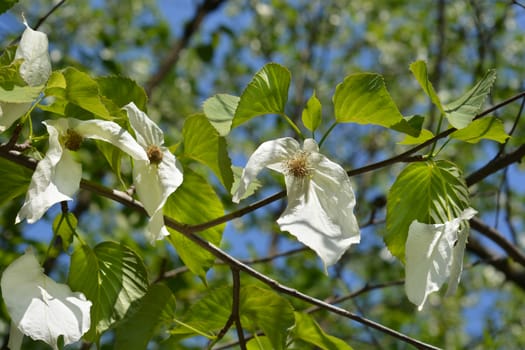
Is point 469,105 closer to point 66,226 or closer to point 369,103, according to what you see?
point 369,103

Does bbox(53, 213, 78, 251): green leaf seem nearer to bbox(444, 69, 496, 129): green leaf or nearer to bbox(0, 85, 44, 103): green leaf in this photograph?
bbox(0, 85, 44, 103): green leaf

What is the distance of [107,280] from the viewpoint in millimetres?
650

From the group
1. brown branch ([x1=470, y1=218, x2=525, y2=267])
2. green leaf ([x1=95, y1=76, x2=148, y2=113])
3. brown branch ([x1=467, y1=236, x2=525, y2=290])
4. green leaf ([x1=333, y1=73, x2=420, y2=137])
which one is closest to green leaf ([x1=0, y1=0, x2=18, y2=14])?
green leaf ([x1=95, y1=76, x2=148, y2=113])

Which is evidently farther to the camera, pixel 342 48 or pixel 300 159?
pixel 342 48

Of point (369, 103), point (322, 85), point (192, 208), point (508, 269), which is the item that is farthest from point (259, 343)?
point (322, 85)

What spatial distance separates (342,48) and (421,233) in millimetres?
3867

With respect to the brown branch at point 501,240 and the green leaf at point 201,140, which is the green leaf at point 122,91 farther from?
the brown branch at point 501,240

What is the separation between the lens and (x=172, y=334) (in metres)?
0.71

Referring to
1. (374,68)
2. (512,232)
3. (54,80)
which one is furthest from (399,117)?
(374,68)

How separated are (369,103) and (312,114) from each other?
54 millimetres

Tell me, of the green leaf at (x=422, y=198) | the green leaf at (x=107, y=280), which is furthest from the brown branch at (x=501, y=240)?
the green leaf at (x=107, y=280)

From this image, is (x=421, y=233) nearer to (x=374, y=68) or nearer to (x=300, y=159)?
(x=300, y=159)

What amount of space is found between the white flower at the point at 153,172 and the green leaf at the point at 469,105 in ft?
0.77

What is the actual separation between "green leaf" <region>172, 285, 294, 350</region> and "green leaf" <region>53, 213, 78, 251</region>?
14 centimetres
